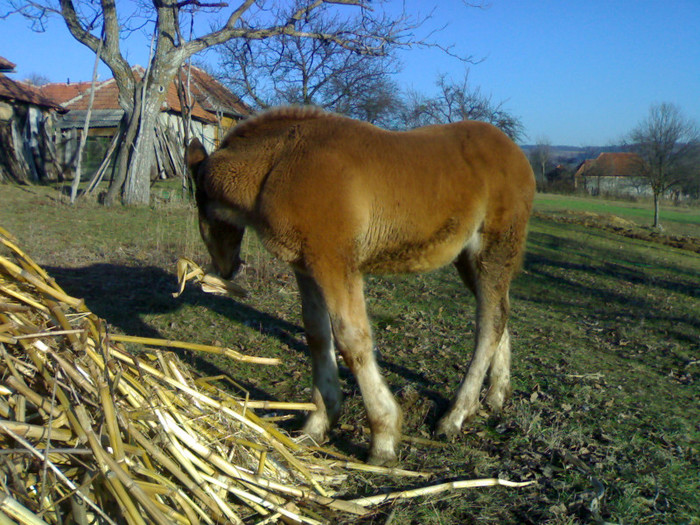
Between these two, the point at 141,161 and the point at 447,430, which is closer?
the point at 447,430

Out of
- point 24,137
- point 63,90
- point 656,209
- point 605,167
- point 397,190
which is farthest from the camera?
point 605,167

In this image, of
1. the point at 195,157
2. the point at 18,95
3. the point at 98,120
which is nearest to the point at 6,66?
the point at 18,95

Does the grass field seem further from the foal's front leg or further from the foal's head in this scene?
the foal's head

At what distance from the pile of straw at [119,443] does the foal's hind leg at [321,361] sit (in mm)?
550

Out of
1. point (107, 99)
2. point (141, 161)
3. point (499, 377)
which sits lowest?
point (499, 377)

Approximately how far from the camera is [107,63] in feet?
49.7

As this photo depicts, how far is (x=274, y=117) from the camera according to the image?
3879 millimetres

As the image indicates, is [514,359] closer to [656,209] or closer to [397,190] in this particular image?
[397,190]

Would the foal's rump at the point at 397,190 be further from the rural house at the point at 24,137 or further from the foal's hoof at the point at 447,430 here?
the rural house at the point at 24,137

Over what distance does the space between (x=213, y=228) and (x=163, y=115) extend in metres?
25.9

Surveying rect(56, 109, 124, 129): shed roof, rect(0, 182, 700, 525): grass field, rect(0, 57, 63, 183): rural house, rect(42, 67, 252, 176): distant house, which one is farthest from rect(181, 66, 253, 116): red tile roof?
rect(0, 182, 700, 525): grass field

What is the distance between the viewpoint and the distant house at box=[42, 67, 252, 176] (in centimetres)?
2214

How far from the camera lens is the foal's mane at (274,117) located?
383cm

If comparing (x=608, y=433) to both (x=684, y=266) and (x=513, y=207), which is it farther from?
(x=684, y=266)
